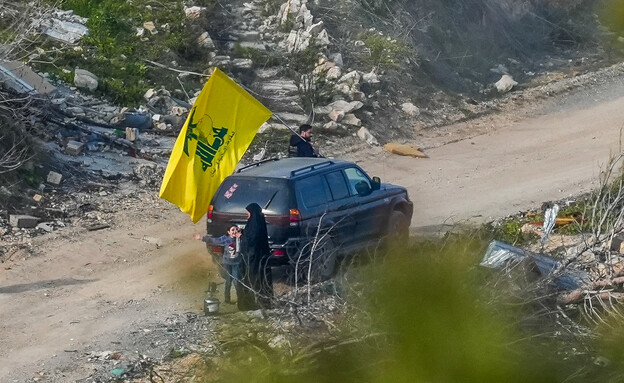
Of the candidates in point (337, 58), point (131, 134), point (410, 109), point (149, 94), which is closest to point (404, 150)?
point (410, 109)

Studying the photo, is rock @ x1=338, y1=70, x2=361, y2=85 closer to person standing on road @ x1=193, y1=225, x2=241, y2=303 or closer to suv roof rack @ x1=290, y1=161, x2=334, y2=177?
suv roof rack @ x1=290, y1=161, x2=334, y2=177

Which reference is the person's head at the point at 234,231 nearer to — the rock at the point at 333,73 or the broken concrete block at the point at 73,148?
the broken concrete block at the point at 73,148

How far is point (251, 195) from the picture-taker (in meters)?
12.3

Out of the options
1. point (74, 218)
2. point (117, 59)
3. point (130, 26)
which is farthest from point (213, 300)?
point (130, 26)

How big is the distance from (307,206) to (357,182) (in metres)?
1.10

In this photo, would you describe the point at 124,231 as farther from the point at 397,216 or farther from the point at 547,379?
the point at 547,379

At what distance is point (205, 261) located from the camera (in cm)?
1373

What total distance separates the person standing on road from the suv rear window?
544 mm

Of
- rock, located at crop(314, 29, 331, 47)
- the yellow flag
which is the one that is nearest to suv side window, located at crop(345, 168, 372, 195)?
the yellow flag

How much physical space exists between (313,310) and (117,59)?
40.4 feet

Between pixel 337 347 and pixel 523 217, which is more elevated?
pixel 337 347

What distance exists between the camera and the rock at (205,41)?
21.7m

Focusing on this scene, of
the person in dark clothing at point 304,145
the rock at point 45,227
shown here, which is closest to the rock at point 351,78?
the person in dark clothing at point 304,145

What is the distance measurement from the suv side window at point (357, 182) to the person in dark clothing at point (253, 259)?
1.79m
